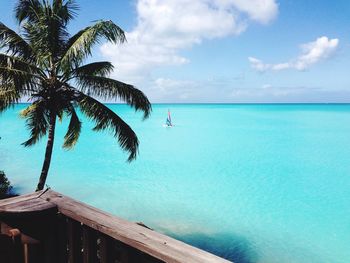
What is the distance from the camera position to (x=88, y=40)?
8062 mm

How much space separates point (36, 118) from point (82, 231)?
8.50 meters

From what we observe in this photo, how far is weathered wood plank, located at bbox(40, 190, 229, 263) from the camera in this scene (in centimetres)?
133

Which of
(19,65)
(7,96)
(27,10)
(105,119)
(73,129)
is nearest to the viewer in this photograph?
(7,96)

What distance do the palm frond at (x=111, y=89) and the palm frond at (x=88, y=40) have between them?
0.60m

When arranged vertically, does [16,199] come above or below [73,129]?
above

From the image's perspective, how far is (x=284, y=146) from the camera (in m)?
34.8

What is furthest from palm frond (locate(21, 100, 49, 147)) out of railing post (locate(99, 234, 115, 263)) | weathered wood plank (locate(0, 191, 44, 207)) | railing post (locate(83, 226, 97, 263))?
railing post (locate(99, 234, 115, 263))

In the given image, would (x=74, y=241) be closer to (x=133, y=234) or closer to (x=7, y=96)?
(x=133, y=234)

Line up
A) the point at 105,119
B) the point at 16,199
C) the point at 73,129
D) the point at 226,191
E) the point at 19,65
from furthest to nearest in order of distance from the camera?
1. the point at 226,191
2. the point at 73,129
3. the point at 105,119
4. the point at 19,65
5. the point at 16,199

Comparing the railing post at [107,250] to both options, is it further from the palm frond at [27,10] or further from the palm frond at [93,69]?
the palm frond at [27,10]

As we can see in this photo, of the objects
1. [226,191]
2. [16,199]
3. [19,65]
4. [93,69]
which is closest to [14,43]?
[19,65]

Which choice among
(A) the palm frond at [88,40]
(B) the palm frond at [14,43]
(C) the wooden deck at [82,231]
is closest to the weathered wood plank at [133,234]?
(C) the wooden deck at [82,231]

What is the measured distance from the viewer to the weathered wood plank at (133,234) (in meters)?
1.33

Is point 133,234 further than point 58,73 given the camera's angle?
No
